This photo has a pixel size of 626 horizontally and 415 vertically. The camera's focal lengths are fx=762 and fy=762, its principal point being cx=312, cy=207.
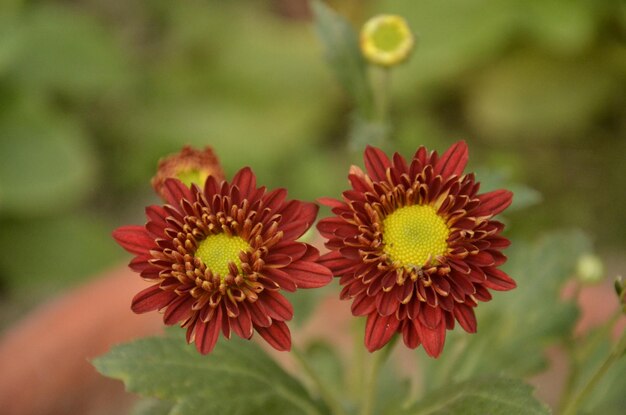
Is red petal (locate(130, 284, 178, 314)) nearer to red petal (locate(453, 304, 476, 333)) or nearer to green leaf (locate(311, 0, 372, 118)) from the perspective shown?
red petal (locate(453, 304, 476, 333))

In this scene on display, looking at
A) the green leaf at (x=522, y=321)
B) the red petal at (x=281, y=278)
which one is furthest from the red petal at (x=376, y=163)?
the green leaf at (x=522, y=321)

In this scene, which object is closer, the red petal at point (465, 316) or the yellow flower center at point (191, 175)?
the red petal at point (465, 316)

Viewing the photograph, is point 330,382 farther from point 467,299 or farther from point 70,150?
point 70,150

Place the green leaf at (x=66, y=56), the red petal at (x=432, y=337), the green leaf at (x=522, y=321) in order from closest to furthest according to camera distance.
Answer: the red petal at (x=432, y=337)
the green leaf at (x=522, y=321)
the green leaf at (x=66, y=56)

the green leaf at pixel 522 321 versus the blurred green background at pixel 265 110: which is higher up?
the blurred green background at pixel 265 110

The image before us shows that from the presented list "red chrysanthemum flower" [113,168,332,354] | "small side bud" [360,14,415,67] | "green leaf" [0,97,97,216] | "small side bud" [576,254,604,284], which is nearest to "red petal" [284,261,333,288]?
"red chrysanthemum flower" [113,168,332,354]

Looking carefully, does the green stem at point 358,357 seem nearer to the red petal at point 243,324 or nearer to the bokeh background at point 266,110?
the red petal at point 243,324

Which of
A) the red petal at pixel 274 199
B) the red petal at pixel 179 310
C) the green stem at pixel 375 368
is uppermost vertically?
the red petal at pixel 274 199
